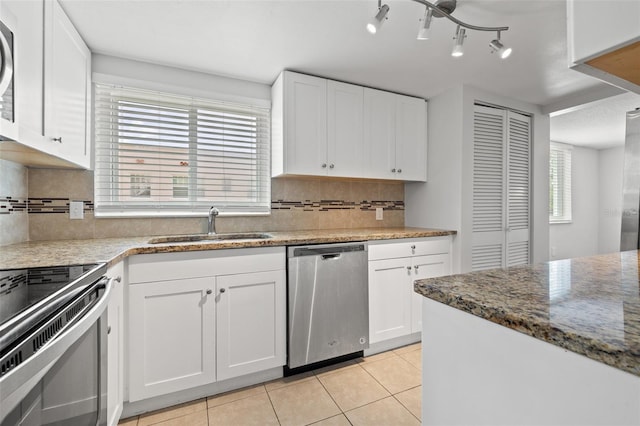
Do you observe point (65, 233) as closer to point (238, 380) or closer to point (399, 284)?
point (238, 380)

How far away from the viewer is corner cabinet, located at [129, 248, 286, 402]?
1603mm

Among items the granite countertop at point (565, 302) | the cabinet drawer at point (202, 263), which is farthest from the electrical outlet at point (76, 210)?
the granite countertop at point (565, 302)

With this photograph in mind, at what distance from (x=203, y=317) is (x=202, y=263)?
1.05 ft

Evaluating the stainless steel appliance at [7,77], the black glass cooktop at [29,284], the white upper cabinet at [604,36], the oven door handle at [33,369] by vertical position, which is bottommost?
the oven door handle at [33,369]

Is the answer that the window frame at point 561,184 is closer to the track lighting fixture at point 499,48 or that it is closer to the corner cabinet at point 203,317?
the track lighting fixture at point 499,48

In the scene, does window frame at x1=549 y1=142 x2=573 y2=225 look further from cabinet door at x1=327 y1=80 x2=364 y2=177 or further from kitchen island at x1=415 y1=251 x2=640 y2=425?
kitchen island at x1=415 y1=251 x2=640 y2=425

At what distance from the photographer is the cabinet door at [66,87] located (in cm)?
144

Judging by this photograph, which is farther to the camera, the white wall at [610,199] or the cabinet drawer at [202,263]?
the white wall at [610,199]

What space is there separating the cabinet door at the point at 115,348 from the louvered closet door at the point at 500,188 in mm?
2670

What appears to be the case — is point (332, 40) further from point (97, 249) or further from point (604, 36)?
point (97, 249)

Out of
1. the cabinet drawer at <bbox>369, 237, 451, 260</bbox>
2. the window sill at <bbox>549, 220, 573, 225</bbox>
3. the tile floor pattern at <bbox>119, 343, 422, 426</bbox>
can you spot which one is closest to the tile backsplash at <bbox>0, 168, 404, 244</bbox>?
the cabinet drawer at <bbox>369, 237, 451, 260</bbox>

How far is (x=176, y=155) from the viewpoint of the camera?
7.54ft

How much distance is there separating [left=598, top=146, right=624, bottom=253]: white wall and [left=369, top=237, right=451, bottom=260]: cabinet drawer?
488cm

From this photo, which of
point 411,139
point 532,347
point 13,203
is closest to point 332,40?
point 411,139
